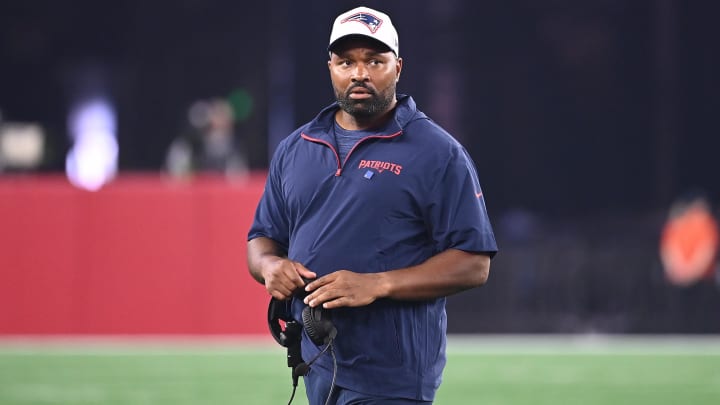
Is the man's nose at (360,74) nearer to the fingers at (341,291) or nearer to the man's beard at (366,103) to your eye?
the man's beard at (366,103)

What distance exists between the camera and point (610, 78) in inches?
619

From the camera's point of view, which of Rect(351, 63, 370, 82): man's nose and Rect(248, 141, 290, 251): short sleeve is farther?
Rect(248, 141, 290, 251): short sleeve

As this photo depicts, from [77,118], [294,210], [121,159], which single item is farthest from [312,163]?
[77,118]

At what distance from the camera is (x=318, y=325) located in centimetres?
354

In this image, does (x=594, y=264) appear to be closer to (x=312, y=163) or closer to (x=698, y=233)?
(x=698, y=233)

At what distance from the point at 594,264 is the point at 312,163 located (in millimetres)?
Result: 10156

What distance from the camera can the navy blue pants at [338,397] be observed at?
3.62 metres

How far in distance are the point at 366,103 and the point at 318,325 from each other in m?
0.62

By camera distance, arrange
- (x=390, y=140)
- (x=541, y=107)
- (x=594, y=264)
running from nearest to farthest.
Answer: (x=390, y=140) → (x=594, y=264) → (x=541, y=107)

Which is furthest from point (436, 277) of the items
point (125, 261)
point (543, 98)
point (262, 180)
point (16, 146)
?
point (543, 98)

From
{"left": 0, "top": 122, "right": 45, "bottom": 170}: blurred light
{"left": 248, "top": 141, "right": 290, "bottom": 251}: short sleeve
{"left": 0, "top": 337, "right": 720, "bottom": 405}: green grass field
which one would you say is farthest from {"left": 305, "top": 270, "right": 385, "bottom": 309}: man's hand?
{"left": 0, "top": 122, "right": 45, "bottom": 170}: blurred light

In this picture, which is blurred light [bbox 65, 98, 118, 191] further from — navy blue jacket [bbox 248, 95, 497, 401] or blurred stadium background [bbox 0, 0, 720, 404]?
navy blue jacket [bbox 248, 95, 497, 401]

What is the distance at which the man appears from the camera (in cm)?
358

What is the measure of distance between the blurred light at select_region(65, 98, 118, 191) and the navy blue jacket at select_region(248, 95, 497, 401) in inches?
564
